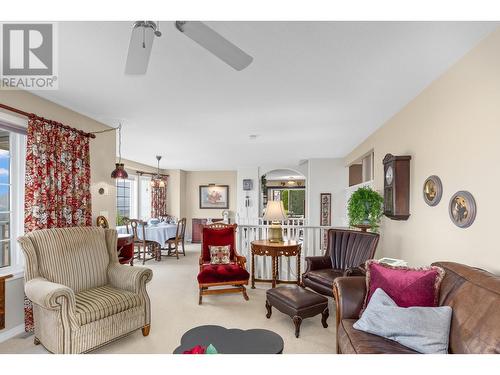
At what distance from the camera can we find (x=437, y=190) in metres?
2.54

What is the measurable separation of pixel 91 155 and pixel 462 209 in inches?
166

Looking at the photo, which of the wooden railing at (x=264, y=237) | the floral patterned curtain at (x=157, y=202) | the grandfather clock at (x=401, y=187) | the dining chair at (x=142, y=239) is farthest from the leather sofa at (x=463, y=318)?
the floral patterned curtain at (x=157, y=202)

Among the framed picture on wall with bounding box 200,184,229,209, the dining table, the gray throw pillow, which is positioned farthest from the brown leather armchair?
the framed picture on wall with bounding box 200,184,229,209

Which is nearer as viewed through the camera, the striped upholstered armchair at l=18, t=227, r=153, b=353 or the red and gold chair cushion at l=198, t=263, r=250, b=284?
the striped upholstered armchair at l=18, t=227, r=153, b=353

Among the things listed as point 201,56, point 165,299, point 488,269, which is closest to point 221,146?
point 165,299

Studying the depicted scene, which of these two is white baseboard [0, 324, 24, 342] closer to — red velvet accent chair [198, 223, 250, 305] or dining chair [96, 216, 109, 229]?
dining chair [96, 216, 109, 229]

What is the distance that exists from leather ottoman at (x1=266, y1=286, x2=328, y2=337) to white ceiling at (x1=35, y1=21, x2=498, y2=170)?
210 centimetres

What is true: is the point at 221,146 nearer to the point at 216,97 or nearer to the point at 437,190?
the point at 216,97

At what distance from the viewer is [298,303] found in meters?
2.81

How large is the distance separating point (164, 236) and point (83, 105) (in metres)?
3.88

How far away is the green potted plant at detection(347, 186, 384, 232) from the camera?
3660 mm

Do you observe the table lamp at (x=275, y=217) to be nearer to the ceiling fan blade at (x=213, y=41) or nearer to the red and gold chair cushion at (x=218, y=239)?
the red and gold chair cushion at (x=218, y=239)

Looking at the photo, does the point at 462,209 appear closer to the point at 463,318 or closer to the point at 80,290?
the point at 463,318
